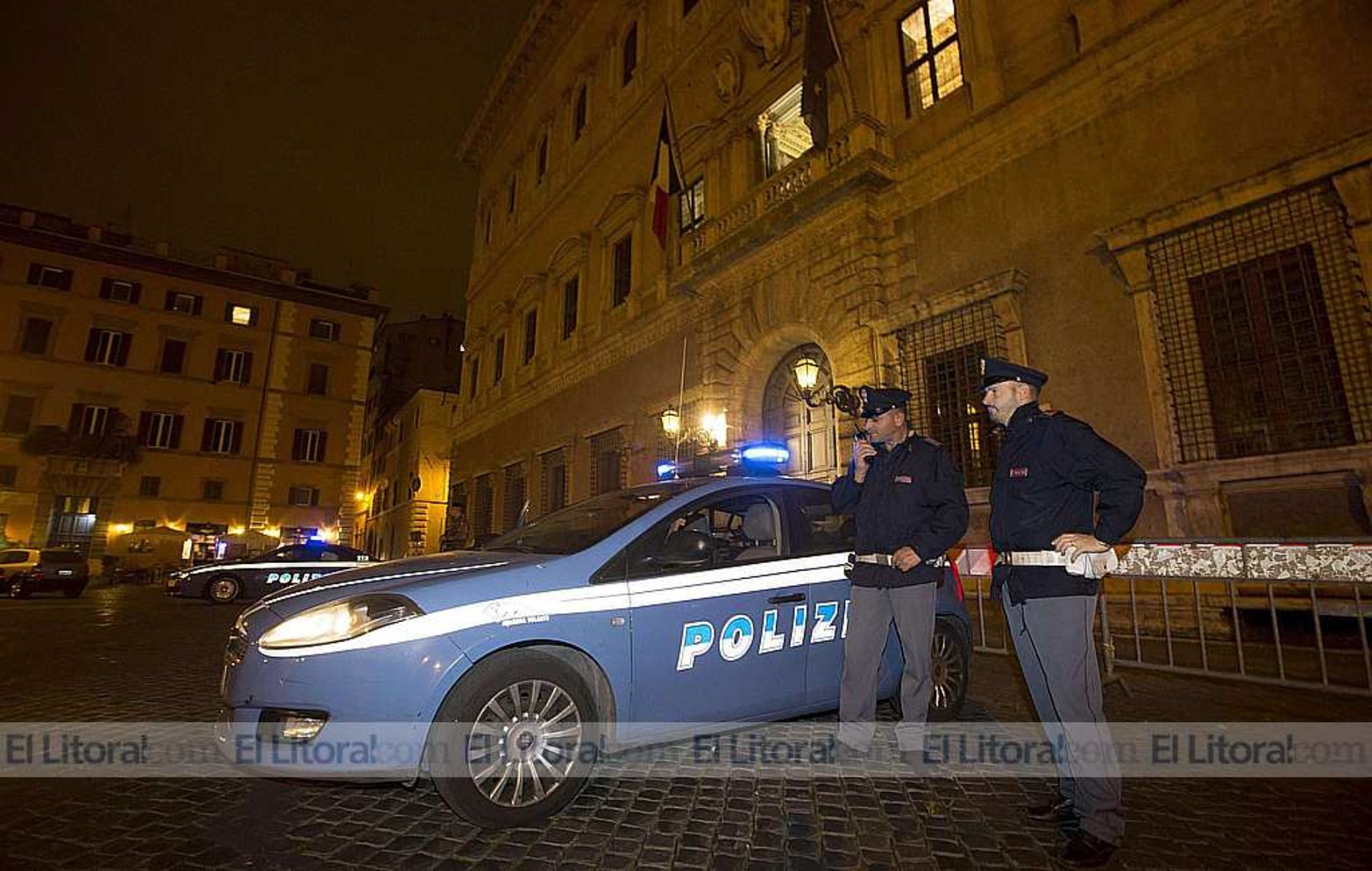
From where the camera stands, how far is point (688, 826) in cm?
272

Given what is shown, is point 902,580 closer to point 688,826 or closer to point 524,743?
point 688,826

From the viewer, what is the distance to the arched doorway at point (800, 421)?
11.3 meters

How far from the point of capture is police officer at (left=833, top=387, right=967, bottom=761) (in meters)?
3.40

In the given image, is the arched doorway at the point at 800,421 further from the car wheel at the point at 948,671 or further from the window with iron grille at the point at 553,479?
the window with iron grille at the point at 553,479

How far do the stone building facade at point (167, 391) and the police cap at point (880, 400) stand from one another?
111 feet

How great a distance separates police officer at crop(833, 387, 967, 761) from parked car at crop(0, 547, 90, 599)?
2143cm

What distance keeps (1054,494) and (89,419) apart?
135 feet

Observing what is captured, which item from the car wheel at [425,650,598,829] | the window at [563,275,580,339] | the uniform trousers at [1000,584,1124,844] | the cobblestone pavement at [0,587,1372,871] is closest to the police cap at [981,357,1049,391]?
the uniform trousers at [1000,584,1124,844]

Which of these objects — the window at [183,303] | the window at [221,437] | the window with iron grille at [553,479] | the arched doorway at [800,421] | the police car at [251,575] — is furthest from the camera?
the window at [183,303]

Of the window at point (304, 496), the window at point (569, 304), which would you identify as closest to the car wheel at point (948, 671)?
the window at point (569, 304)

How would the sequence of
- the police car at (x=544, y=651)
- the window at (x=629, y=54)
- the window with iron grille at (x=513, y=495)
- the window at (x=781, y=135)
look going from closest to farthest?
the police car at (x=544, y=651), the window at (x=781, y=135), the window at (x=629, y=54), the window with iron grille at (x=513, y=495)

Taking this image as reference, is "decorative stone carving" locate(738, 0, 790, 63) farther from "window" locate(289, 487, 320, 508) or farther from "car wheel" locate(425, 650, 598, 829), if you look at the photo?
Result: "window" locate(289, 487, 320, 508)

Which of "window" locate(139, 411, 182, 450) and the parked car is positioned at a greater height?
"window" locate(139, 411, 182, 450)

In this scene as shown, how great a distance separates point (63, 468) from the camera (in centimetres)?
2892
